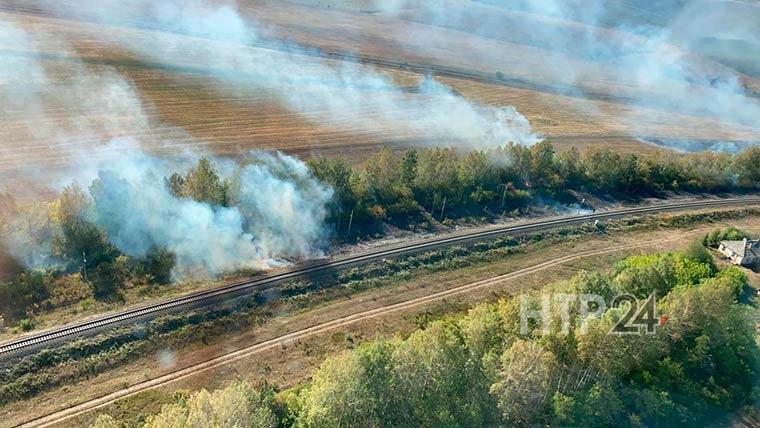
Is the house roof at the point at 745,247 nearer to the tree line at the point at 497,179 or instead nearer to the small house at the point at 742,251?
the small house at the point at 742,251

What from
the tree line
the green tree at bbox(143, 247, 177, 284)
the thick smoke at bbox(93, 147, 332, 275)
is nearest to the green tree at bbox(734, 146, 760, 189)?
the tree line

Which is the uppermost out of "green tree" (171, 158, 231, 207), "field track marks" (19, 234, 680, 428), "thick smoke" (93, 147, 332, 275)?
"green tree" (171, 158, 231, 207)

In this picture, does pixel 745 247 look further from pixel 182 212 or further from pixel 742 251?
pixel 182 212

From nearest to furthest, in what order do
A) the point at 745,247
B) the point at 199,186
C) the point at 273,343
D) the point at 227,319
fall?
the point at 273,343
the point at 227,319
the point at 199,186
the point at 745,247

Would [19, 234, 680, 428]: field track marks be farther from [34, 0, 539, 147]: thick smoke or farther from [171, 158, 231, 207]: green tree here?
[34, 0, 539, 147]: thick smoke

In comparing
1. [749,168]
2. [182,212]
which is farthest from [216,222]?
[749,168]

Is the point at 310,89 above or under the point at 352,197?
above
